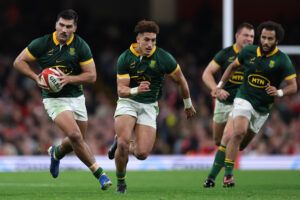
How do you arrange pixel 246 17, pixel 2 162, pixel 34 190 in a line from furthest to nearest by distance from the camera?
pixel 246 17 → pixel 2 162 → pixel 34 190

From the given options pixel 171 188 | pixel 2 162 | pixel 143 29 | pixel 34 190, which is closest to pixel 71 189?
pixel 34 190

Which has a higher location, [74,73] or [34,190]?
[74,73]

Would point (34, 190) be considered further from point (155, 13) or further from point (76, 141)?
point (155, 13)

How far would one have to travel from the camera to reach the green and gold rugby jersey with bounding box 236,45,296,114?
13688 millimetres

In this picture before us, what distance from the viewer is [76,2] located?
2709 centimetres

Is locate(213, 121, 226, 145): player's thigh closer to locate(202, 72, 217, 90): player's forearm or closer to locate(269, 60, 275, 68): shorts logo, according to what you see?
locate(202, 72, 217, 90): player's forearm

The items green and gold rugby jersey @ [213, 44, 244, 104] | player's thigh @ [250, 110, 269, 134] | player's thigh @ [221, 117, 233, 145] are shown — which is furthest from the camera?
green and gold rugby jersey @ [213, 44, 244, 104]

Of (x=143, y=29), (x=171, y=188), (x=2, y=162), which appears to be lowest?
(x=2, y=162)

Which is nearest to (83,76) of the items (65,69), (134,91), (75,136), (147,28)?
(65,69)

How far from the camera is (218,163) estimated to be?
14188 mm

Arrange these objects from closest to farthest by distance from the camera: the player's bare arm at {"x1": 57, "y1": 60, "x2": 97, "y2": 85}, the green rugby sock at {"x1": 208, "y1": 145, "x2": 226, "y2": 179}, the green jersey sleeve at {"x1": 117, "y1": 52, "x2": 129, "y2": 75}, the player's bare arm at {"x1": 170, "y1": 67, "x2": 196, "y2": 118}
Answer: the player's bare arm at {"x1": 57, "y1": 60, "x2": 97, "y2": 85} < the green jersey sleeve at {"x1": 117, "y1": 52, "x2": 129, "y2": 75} < the player's bare arm at {"x1": 170, "y1": 67, "x2": 196, "y2": 118} < the green rugby sock at {"x1": 208, "y1": 145, "x2": 226, "y2": 179}

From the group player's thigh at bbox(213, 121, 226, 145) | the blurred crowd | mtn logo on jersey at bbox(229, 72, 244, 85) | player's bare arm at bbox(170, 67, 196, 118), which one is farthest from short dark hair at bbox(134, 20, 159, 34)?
the blurred crowd

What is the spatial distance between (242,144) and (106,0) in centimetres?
1425

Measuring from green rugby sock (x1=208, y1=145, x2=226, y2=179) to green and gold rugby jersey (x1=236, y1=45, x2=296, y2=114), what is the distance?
846mm
